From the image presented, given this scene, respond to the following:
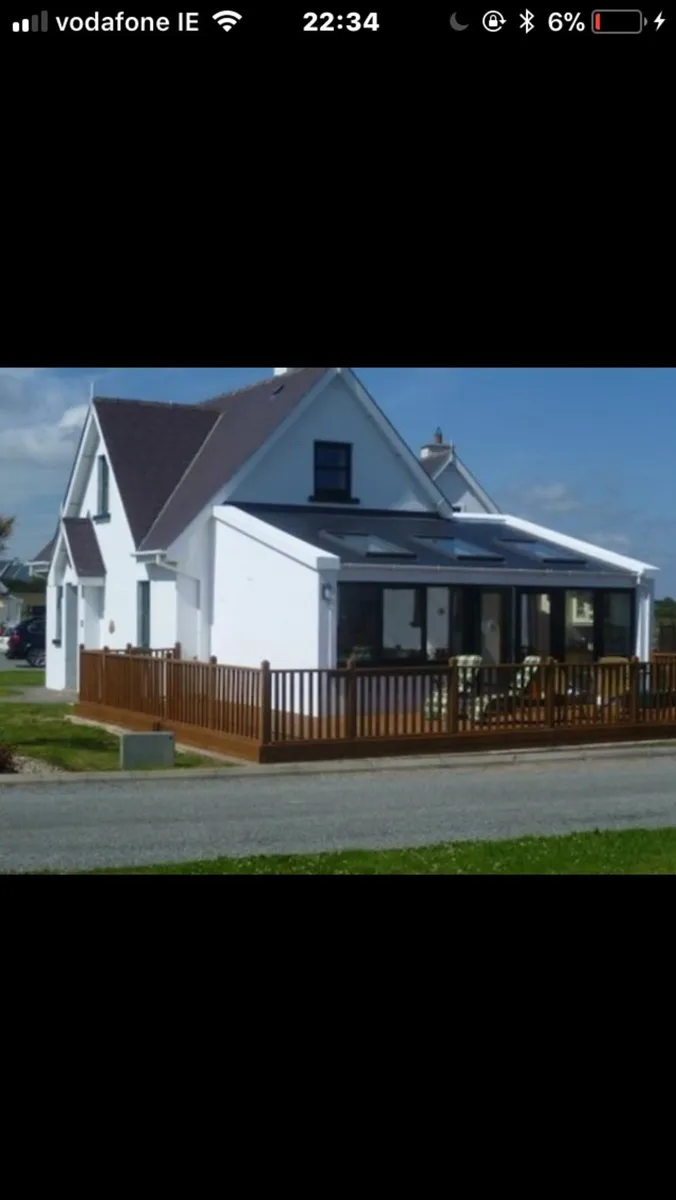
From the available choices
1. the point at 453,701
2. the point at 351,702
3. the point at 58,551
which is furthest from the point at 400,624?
the point at 58,551

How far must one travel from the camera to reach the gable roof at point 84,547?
24.3 m

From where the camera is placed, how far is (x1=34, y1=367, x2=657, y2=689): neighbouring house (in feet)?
62.3

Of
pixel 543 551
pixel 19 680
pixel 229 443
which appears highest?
pixel 229 443

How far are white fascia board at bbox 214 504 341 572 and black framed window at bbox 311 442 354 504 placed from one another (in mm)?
1600

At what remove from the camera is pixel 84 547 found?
24.7 m

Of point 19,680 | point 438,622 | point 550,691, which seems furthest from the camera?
point 19,680

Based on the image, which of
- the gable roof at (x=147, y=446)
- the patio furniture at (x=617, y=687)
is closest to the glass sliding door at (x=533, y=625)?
the patio furniture at (x=617, y=687)

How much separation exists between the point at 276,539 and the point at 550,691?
428 cm

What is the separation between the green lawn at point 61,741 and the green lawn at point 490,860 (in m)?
6.78

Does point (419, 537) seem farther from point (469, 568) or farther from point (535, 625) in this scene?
point (535, 625)
